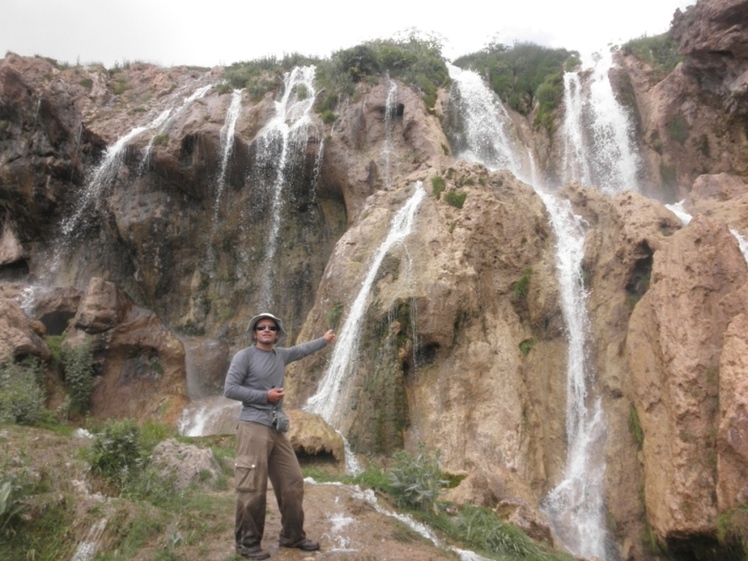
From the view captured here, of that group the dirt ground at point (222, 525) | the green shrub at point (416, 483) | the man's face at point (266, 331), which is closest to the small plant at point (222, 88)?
the dirt ground at point (222, 525)

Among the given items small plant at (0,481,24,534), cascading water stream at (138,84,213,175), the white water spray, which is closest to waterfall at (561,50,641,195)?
the white water spray

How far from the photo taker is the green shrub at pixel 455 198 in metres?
14.6

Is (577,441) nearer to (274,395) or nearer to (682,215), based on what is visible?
(682,215)

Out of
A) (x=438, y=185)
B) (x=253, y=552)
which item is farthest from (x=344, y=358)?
(x=253, y=552)

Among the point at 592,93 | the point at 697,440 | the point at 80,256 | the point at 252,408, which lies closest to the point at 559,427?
the point at 697,440

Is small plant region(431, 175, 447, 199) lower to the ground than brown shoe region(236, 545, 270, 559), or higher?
higher

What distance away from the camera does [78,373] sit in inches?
651

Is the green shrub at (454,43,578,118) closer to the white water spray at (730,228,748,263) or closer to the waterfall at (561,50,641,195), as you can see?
the waterfall at (561,50,641,195)

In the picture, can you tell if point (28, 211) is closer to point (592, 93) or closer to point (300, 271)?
point (300, 271)

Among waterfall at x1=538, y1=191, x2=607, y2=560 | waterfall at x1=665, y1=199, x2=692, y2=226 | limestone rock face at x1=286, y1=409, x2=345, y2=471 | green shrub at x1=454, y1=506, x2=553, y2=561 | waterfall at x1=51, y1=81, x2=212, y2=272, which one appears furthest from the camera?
waterfall at x1=51, y1=81, x2=212, y2=272

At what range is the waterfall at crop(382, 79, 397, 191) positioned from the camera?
1973cm

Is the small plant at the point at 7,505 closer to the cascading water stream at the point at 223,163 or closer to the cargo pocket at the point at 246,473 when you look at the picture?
the cargo pocket at the point at 246,473

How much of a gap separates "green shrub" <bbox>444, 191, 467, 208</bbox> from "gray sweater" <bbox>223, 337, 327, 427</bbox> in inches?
391

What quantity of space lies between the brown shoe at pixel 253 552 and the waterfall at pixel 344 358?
7.04m
